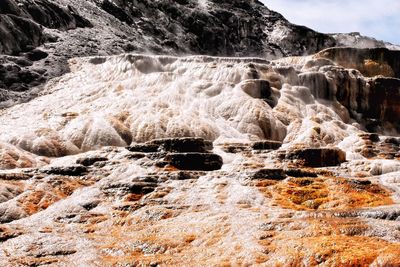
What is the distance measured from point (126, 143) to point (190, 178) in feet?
37.9

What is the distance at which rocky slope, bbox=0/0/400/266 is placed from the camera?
23953mm

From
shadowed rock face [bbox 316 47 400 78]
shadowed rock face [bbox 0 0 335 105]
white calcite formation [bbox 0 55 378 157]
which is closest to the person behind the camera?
white calcite formation [bbox 0 55 378 157]

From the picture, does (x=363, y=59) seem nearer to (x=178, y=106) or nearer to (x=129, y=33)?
(x=178, y=106)

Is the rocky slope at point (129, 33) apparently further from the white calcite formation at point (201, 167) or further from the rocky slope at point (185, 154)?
the white calcite formation at point (201, 167)

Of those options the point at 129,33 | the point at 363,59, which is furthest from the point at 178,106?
the point at 129,33

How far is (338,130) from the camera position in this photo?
174ft

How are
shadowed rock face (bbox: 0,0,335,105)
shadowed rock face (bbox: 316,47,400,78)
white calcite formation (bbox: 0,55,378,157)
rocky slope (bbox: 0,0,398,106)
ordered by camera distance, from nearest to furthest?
white calcite formation (bbox: 0,55,378,157)
rocky slope (bbox: 0,0,398,106)
shadowed rock face (bbox: 0,0,335,105)
shadowed rock face (bbox: 316,47,400,78)

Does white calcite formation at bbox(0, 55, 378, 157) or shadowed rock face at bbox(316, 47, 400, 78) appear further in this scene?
shadowed rock face at bbox(316, 47, 400, 78)

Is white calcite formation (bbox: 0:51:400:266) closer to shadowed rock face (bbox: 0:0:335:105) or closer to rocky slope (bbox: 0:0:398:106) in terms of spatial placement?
rocky slope (bbox: 0:0:398:106)

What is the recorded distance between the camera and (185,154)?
129 feet

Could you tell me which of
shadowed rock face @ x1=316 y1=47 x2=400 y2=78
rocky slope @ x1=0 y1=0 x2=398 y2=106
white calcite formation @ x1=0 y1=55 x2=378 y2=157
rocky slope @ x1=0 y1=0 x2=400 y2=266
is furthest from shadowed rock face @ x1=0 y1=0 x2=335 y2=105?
shadowed rock face @ x1=316 y1=47 x2=400 y2=78

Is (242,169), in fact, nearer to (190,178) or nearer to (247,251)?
(190,178)

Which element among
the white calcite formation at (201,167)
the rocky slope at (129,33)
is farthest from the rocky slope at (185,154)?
the rocky slope at (129,33)

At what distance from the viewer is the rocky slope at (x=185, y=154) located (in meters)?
24.0
